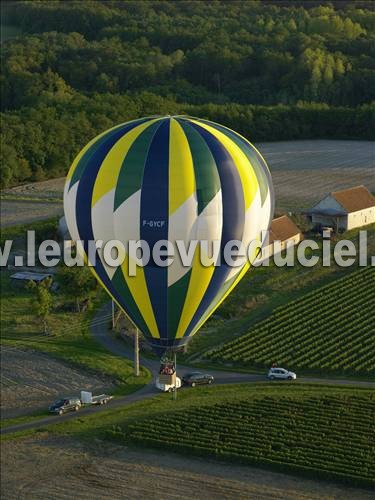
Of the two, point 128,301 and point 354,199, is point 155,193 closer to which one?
point 128,301

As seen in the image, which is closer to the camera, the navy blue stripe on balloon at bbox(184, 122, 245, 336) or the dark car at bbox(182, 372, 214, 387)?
the navy blue stripe on balloon at bbox(184, 122, 245, 336)

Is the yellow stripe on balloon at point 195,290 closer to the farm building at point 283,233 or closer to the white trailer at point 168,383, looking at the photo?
the white trailer at point 168,383

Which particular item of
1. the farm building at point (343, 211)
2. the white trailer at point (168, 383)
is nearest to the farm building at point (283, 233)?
Result: the farm building at point (343, 211)

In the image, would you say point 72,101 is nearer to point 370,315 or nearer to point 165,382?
point 370,315

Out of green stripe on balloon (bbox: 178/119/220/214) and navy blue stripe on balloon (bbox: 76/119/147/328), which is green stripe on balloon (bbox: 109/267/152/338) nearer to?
navy blue stripe on balloon (bbox: 76/119/147/328)

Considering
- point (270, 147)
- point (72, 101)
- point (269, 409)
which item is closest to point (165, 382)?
point (269, 409)

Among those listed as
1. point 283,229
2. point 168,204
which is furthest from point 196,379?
point 283,229

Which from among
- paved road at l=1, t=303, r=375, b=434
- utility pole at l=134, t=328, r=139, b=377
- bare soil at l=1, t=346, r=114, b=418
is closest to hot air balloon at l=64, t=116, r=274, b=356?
A: paved road at l=1, t=303, r=375, b=434
